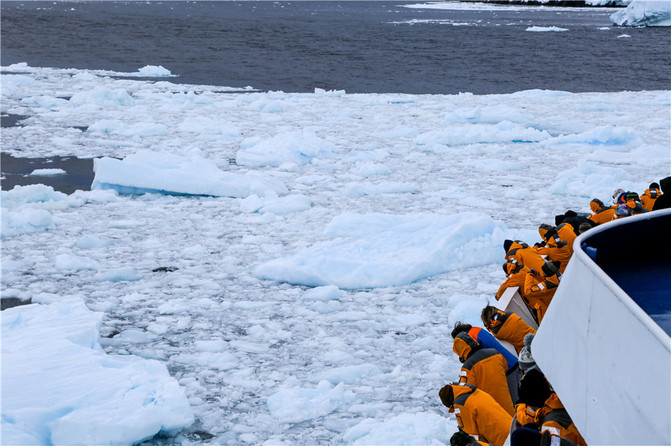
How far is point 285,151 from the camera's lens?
10.3 metres

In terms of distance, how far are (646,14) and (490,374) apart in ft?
171

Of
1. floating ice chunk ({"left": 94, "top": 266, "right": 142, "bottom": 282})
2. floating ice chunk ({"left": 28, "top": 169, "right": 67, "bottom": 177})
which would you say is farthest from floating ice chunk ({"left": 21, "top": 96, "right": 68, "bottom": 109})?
floating ice chunk ({"left": 94, "top": 266, "right": 142, "bottom": 282})

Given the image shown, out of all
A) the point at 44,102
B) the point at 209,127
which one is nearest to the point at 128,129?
the point at 209,127

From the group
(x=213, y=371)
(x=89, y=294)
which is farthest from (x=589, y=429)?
(x=89, y=294)

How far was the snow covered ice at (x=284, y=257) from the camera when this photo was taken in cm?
401

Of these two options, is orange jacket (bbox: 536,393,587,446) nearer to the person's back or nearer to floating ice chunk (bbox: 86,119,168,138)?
the person's back

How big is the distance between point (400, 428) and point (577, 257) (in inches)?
65.7

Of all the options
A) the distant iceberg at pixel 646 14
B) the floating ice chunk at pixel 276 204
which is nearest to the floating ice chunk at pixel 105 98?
the floating ice chunk at pixel 276 204

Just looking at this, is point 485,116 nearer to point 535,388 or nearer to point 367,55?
point 535,388

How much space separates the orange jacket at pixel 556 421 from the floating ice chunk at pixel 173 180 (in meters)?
5.89

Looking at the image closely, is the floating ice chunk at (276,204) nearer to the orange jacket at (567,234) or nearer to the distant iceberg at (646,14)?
the orange jacket at (567,234)

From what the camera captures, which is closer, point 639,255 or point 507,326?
point 639,255

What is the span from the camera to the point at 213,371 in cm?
445

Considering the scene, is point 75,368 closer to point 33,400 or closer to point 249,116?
point 33,400
